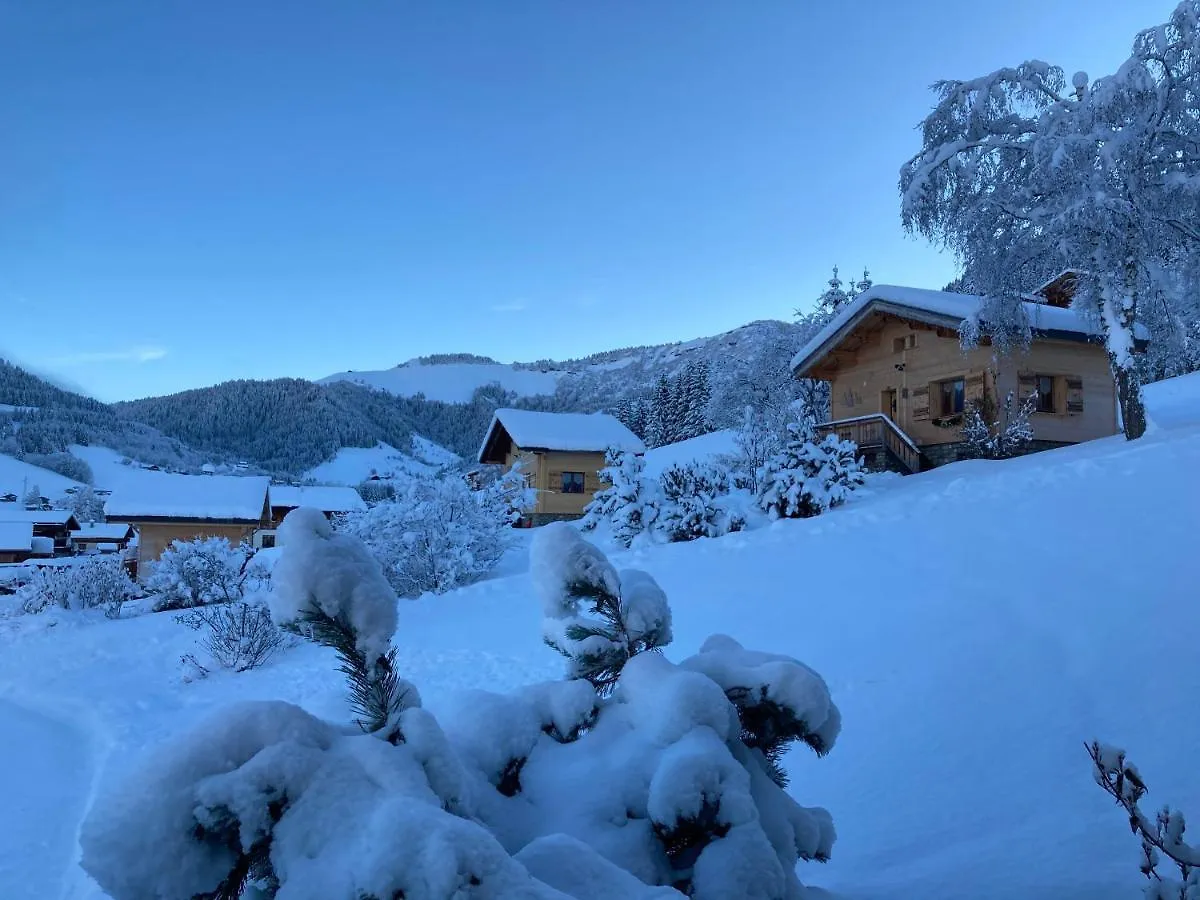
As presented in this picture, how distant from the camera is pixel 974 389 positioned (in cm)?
1923

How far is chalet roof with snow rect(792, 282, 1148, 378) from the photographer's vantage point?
1814 centimetres

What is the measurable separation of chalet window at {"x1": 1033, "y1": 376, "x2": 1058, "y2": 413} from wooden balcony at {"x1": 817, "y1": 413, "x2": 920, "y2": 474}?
10.7ft

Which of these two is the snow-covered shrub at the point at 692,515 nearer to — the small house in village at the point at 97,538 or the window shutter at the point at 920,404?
the window shutter at the point at 920,404

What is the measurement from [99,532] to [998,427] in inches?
2458

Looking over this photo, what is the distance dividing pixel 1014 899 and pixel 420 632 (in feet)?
33.0

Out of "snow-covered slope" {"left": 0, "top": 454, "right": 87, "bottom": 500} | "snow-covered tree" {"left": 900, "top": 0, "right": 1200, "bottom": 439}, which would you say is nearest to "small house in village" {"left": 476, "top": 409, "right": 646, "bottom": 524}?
"snow-covered tree" {"left": 900, "top": 0, "right": 1200, "bottom": 439}

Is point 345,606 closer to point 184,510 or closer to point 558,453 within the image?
point 558,453

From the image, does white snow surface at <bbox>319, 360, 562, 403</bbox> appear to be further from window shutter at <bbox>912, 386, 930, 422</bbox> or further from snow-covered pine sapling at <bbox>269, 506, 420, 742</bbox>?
snow-covered pine sapling at <bbox>269, 506, 420, 742</bbox>

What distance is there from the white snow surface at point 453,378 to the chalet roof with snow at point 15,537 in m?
122

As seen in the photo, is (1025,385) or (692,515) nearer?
(692,515)

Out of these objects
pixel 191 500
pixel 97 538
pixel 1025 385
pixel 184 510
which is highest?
pixel 1025 385

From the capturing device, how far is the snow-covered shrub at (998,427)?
58.9 ft

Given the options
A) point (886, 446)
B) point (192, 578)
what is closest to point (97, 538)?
point (192, 578)

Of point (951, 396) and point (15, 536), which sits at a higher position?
point (951, 396)
